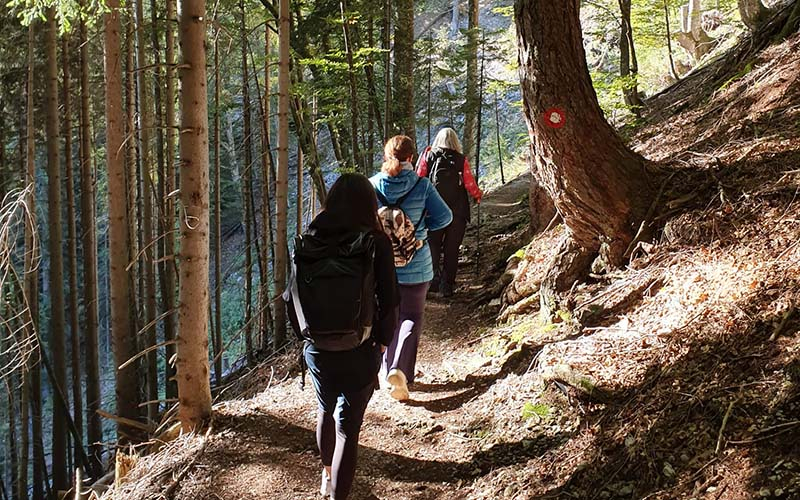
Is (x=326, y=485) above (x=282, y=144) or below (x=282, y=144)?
below

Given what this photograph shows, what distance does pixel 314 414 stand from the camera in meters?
4.61

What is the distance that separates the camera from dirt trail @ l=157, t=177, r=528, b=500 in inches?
142

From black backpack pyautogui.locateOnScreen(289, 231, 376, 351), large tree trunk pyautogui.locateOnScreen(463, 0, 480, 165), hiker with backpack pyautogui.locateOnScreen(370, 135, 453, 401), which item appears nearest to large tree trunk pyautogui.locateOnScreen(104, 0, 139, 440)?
hiker with backpack pyautogui.locateOnScreen(370, 135, 453, 401)

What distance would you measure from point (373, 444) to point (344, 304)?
1.64 metres

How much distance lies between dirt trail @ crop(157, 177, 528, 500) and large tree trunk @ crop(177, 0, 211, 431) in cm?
42

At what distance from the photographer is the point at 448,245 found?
698cm

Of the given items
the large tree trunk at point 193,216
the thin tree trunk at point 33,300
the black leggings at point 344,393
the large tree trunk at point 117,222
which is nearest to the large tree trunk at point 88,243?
the thin tree trunk at point 33,300

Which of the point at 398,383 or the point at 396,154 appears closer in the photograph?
the point at 396,154

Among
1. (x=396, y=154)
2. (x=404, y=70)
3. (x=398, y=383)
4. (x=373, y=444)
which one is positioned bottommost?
(x=373, y=444)

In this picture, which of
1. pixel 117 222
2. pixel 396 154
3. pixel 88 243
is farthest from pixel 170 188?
pixel 396 154

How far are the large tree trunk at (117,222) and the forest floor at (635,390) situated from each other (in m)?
3.87

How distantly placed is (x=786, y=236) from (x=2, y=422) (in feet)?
71.2

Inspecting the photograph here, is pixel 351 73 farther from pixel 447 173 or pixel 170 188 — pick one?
pixel 170 188

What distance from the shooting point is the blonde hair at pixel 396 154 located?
428 cm
